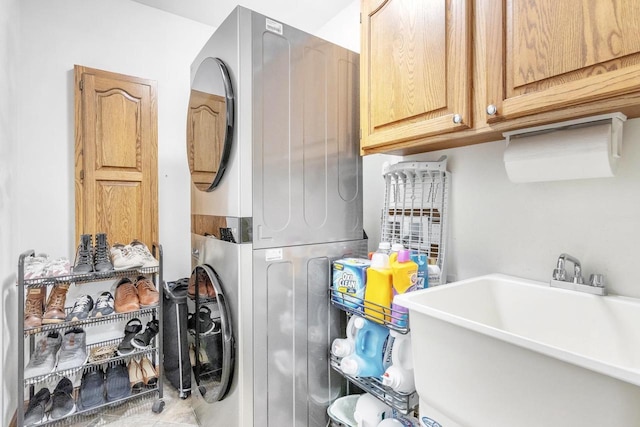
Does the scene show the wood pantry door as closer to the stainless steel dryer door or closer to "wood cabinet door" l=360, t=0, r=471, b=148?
the stainless steel dryer door

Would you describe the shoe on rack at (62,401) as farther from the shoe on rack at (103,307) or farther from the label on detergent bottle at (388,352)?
the label on detergent bottle at (388,352)

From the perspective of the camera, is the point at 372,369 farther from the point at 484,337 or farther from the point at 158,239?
the point at 158,239

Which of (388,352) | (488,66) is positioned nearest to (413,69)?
(488,66)

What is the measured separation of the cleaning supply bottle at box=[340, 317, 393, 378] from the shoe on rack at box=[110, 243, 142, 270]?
136 centimetres

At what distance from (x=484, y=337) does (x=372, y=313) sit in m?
0.55

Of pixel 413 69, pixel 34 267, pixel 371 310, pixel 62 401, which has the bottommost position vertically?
pixel 62 401

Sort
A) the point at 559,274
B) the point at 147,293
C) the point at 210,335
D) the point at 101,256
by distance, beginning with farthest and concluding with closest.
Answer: the point at 147,293, the point at 101,256, the point at 210,335, the point at 559,274

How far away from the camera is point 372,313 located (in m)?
1.29

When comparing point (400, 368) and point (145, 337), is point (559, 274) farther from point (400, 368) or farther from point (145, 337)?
point (145, 337)

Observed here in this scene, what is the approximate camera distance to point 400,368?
4.03ft

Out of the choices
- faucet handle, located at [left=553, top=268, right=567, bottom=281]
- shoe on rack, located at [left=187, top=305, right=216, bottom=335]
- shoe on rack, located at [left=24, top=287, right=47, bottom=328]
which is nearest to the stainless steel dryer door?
shoe on rack, located at [left=187, top=305, right=216, bottom=335]

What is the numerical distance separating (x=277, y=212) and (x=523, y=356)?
3.25ft

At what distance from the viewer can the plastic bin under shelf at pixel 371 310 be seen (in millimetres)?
1186

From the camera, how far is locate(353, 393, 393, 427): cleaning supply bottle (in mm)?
1382
